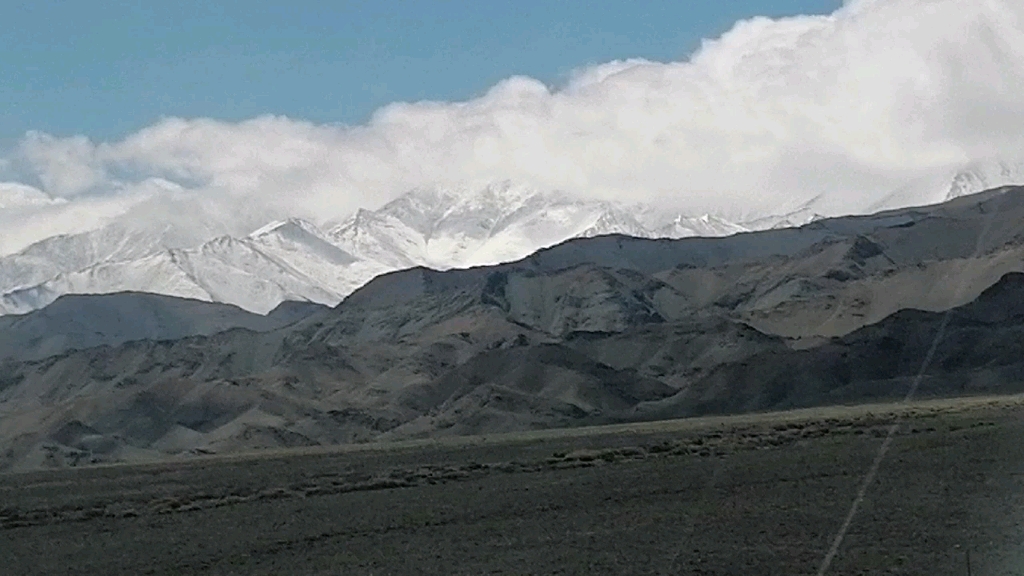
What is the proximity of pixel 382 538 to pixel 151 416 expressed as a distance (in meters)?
113

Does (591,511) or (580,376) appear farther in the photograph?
(580,376)

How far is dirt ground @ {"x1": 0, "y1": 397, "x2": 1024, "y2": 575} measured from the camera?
3028 centimetres

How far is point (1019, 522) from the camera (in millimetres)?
29969

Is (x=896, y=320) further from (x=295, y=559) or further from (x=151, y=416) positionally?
(x=295, y=559)

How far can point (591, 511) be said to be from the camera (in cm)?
3919

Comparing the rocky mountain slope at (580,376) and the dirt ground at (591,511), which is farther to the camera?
the rocky mountain slope at (580,376)

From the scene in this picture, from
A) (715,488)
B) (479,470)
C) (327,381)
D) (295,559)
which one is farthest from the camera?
(327,381)

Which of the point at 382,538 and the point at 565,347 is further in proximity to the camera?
the point at 565,347

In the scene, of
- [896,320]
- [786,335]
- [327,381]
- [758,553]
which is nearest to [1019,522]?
[758,553]

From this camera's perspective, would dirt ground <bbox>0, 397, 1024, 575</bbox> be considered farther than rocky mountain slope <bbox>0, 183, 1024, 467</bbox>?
No

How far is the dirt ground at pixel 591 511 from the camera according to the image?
30281 mm

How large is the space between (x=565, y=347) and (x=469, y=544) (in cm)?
10623

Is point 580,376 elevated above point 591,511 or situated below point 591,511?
above

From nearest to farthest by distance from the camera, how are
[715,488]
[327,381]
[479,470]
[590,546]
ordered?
[590,546]
[715,488]
[479,470]
[327,381]
